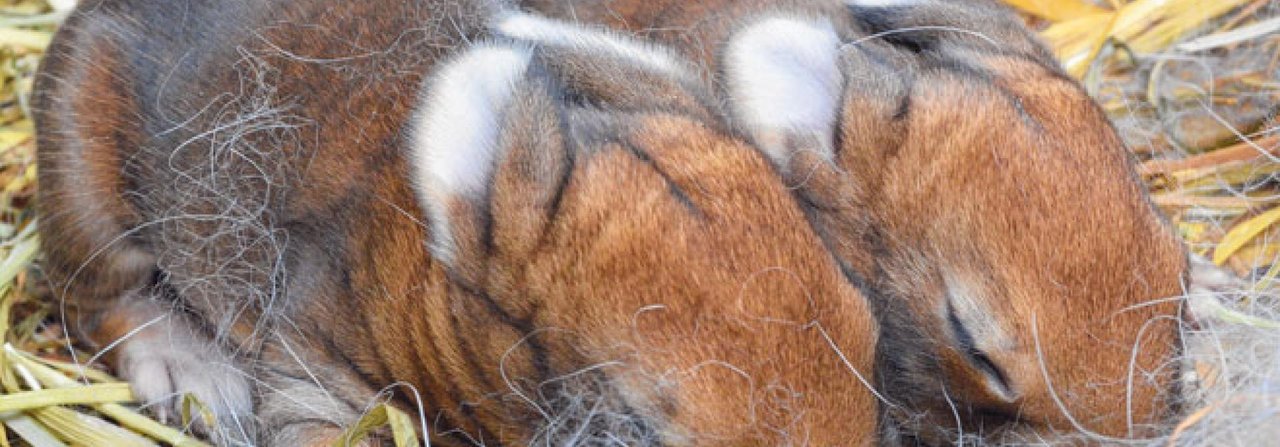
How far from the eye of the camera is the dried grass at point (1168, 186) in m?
2.34

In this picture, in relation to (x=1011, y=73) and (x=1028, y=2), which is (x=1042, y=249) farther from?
(x=1028, y=2)

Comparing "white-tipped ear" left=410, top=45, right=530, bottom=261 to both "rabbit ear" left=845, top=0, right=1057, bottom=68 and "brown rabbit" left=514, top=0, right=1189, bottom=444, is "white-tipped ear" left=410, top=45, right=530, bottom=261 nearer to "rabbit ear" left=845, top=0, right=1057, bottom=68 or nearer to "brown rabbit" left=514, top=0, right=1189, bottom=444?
"brown rabbit" left=514, top=0, right=1189, bottom=444

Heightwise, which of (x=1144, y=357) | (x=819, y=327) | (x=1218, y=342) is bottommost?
(x=1218, y=342)

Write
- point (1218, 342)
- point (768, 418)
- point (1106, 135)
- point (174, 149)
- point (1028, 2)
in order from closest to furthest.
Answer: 1. point (768, 418)
2. point (1106, 135)
3. point (1218, 342)
4. point (174, 149)
5. point (1028, 2)

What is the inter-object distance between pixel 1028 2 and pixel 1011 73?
3.42 feet

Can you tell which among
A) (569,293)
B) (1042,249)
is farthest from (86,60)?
(1042,249)

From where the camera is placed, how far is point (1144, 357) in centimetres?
202

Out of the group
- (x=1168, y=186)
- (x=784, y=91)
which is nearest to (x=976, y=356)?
(x=784, y=91)

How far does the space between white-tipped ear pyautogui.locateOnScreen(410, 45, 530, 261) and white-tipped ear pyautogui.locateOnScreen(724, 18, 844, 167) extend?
0.34 metres

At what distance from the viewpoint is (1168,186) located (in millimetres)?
2900

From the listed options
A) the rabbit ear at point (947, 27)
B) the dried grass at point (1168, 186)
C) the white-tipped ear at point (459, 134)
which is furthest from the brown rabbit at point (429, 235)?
the rabbit ear at point (947, 27)

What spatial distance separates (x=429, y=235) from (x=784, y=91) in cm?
57

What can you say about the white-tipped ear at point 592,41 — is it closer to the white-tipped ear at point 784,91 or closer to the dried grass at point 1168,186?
the white-tipped ear at point 784,91

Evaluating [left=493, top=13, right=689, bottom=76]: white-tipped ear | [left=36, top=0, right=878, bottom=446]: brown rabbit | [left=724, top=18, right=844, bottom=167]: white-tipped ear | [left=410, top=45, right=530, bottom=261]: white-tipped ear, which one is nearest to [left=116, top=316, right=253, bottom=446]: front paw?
[left=36, top=0, right=878, bottom=446]: brown rabbit
